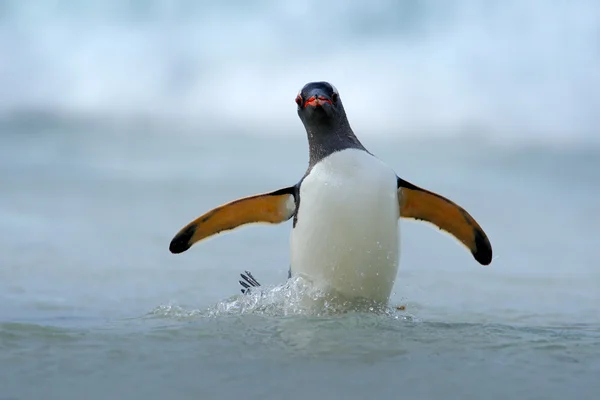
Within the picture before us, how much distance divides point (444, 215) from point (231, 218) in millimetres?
1500

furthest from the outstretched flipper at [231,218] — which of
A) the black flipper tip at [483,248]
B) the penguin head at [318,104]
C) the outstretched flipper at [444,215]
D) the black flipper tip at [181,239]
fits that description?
the black flipper tip at [483,248]

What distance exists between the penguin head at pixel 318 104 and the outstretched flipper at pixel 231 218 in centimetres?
63

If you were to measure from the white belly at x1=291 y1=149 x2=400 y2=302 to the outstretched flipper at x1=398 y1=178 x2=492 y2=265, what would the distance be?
0.26 metres

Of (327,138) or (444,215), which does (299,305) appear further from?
(444,215)

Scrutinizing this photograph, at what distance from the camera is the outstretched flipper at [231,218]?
6.18m

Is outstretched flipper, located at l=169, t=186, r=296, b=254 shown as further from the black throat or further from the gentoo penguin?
the black throat

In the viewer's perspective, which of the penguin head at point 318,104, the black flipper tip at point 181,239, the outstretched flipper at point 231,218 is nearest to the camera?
the penguin head at point 318,104

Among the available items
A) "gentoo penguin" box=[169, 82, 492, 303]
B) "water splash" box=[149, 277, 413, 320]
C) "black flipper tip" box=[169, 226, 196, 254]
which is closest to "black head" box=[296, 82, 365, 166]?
"gentoo penguin" box=[169, 82, 492, 303]

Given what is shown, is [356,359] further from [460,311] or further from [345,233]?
[460,311]

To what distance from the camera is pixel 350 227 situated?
5590 millimetres

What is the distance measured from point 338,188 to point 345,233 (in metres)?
0.28

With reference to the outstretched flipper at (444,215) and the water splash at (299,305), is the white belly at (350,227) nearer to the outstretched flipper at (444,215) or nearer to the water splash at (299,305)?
Answer: the water splash at (299,305)

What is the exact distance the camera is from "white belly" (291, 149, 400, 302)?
5.59m

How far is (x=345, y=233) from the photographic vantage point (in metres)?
5.60
